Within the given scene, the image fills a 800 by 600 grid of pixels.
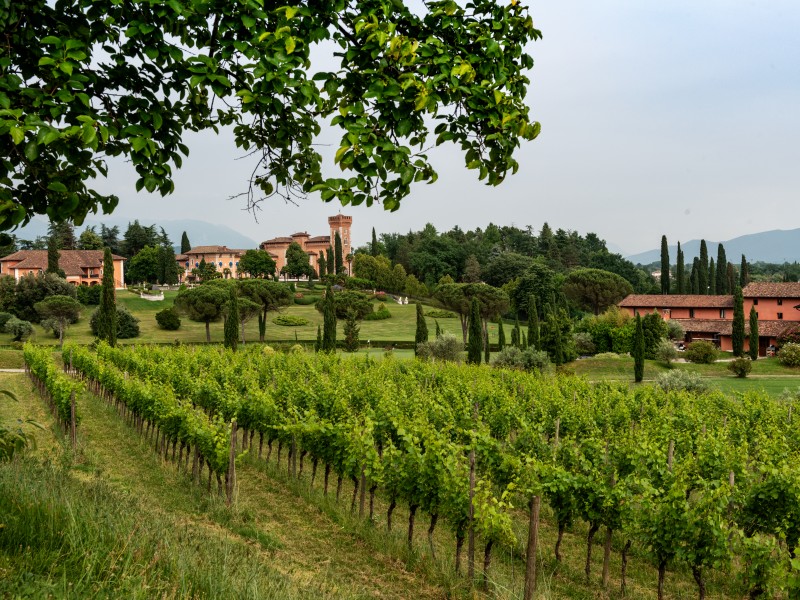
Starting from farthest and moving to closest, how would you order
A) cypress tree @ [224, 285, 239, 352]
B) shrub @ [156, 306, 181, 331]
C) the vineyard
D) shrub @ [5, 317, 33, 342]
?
shrub @ [156, 306, 181, 331] < shrub @ [5, 317, 33, 342] < cypress tree @ [224, 285, 239, 352] < the vineyard

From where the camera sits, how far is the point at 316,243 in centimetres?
11200

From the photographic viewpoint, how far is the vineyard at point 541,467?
25.8 ft

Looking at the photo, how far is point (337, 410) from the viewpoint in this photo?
14.8m

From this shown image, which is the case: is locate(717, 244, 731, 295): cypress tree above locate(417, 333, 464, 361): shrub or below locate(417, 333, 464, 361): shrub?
above

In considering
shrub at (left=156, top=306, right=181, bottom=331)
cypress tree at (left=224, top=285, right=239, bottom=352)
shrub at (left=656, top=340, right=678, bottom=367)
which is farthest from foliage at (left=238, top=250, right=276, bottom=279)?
shrub at (left=656, top=340, right=678, bottom=367)

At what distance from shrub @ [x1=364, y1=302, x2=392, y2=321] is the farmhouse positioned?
25677 mm

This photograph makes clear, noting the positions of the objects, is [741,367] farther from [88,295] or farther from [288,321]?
[88,295]

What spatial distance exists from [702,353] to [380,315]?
117 feet

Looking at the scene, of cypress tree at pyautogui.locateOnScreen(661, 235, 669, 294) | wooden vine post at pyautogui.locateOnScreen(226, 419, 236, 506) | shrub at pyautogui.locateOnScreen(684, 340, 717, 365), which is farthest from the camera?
cypress tree at pyautogui.locateOnScreen(661, 235, 669, 294)

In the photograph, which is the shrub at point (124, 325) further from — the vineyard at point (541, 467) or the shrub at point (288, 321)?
the vineyard at point (541, 467)

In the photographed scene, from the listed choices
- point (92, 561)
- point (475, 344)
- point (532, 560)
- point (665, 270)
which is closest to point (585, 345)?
point (475, 344)

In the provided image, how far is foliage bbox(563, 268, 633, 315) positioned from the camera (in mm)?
71500

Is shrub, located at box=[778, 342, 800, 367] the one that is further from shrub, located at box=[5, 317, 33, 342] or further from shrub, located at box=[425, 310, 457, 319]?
shrub, located at box=[5, 317, 33, 342]

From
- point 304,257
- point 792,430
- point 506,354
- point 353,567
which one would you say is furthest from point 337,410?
point 304,257
